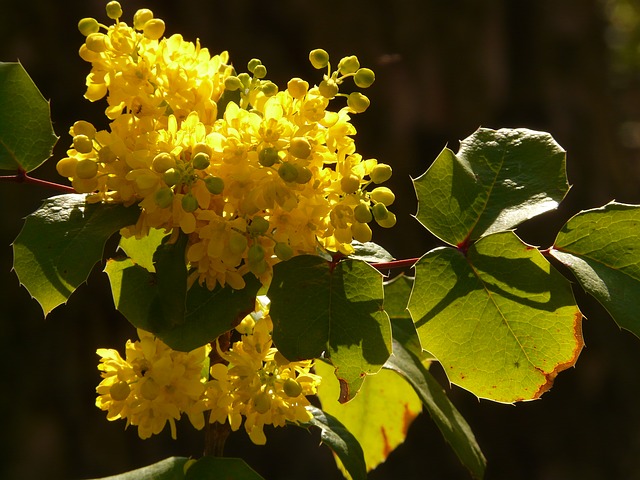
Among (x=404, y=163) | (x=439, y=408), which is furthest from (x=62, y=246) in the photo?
(x=404, y=163)

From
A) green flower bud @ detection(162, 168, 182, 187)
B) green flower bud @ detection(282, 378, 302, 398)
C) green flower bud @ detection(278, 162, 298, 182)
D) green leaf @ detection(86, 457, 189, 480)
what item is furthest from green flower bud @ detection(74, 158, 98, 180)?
green leaf @ detection(86, 457, 189, 480)

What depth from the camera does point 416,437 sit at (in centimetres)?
391

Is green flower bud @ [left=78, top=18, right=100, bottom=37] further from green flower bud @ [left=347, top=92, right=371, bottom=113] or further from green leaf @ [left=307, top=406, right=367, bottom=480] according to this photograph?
green leaf @ [left=307, top=406, right=367, bottom=480]

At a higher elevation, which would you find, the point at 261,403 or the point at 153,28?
the point at 153,28

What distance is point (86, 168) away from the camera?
2.86 ft

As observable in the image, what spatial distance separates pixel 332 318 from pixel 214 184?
211 mm

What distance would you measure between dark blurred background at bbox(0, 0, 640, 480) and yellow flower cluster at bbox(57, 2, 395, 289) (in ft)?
8.10

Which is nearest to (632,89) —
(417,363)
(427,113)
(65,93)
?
(427,113)

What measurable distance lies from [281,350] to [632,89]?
813 centimetres

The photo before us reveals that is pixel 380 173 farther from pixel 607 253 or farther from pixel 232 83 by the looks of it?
pixel 607 253

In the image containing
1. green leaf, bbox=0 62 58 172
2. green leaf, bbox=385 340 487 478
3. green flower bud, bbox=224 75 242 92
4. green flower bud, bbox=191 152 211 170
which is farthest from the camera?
green leaf, bbox=385 340 487 478

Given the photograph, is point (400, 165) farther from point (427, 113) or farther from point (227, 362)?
point (227, 362)

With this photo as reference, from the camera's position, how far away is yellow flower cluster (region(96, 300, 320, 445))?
0.95 meters

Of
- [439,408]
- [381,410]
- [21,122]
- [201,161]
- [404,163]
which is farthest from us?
[404,163]
